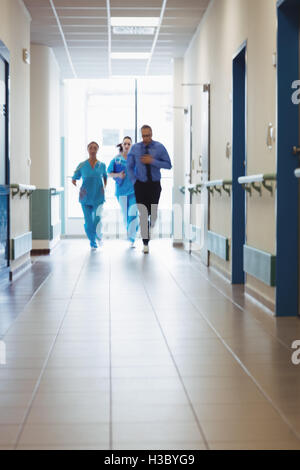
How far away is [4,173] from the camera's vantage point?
23.4 feet

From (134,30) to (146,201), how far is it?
7.56ft

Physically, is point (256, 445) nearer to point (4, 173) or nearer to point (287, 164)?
point (287, 164)

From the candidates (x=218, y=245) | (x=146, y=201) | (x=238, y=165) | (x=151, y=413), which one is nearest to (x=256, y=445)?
(x=151, y=413)

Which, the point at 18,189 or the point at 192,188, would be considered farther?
the point at 192,188

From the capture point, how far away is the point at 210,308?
17.6 ft

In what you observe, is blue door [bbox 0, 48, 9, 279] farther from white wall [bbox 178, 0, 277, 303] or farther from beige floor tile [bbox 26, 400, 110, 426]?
beige floor tile [bbox 26, 400, 110, 426]

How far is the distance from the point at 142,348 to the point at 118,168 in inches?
320

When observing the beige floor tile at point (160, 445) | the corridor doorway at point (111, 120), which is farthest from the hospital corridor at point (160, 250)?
the corridor doorway at point (111, 120)

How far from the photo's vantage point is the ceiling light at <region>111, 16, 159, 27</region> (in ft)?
30.6

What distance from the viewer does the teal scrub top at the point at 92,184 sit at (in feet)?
37.6

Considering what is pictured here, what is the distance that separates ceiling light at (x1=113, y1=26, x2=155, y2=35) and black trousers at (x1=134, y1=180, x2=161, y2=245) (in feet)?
6.64

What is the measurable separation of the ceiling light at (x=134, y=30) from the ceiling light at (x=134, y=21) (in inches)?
7.1

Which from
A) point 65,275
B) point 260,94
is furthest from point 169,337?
point 65,275

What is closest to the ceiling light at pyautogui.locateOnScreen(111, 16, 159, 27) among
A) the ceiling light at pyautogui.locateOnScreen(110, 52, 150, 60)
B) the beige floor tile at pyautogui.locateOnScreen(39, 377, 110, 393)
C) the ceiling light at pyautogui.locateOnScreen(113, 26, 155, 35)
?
the ceiling light at pyautogui.locateOnScreen(113, 26, 155, 35)
